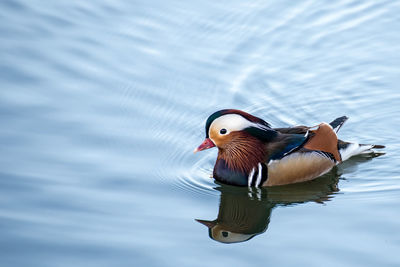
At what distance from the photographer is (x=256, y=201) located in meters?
8.55

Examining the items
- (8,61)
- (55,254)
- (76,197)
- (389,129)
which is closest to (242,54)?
(389,129)

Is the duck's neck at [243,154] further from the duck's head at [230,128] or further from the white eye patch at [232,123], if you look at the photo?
the white eye patch at [232,123]

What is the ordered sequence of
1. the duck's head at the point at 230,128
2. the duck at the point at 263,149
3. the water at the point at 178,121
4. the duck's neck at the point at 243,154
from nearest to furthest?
the water at the point at 178,121
the duck's head at the point at 230,128
the duck at the point at 263,149
the duck's neck at the point at 243,154

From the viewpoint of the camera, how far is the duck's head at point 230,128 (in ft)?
28.9

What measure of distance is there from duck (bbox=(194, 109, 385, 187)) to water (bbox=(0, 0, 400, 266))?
166 mm

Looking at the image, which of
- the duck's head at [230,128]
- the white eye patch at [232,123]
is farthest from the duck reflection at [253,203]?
the white eye patch at [232,123]

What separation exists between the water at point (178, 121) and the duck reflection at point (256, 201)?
24mm

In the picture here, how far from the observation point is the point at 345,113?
10.2 m

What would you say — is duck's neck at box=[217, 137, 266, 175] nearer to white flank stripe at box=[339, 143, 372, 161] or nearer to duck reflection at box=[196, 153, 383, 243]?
duck reflection at box=[196, 153, 383, 243]

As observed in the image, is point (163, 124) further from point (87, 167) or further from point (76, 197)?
point (76, 197)

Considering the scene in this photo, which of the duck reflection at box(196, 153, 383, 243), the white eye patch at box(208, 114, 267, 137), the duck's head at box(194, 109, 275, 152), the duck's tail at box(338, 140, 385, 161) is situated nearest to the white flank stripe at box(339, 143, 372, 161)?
the duck's tail at box(338, 140, 385, 161)

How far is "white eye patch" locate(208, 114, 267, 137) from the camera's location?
8812 millimetres

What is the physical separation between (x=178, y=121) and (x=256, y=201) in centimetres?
179

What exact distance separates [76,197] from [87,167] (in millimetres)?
654
